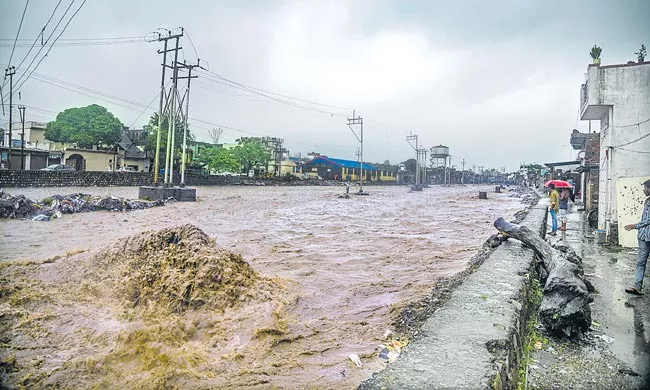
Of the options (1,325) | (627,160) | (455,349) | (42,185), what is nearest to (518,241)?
(627,160)

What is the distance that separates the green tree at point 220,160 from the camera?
4491 centimetres

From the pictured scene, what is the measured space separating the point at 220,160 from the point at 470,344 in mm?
44301

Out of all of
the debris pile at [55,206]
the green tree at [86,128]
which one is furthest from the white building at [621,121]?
the green tree at [86,128]

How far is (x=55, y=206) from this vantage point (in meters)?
13.8

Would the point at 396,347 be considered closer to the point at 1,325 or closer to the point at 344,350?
the point at 344,350

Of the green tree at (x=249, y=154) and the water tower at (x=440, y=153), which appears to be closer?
the green tree at (x=249, y=154)

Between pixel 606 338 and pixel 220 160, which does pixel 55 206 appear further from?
pixel 220 160

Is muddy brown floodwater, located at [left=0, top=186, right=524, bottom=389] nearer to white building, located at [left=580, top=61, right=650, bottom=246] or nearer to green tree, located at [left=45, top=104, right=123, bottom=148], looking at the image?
white building, located at [left=580, top=61, right=650, bottom=246]

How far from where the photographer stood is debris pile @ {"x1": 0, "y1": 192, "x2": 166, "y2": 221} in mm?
12055

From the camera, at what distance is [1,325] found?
400 cm

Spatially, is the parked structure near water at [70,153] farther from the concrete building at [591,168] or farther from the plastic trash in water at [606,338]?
the concrete building at [591,168]

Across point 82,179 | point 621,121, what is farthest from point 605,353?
point 82,179

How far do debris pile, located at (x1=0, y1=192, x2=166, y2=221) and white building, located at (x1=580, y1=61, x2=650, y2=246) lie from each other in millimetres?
16004

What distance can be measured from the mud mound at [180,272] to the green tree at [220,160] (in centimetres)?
4060
